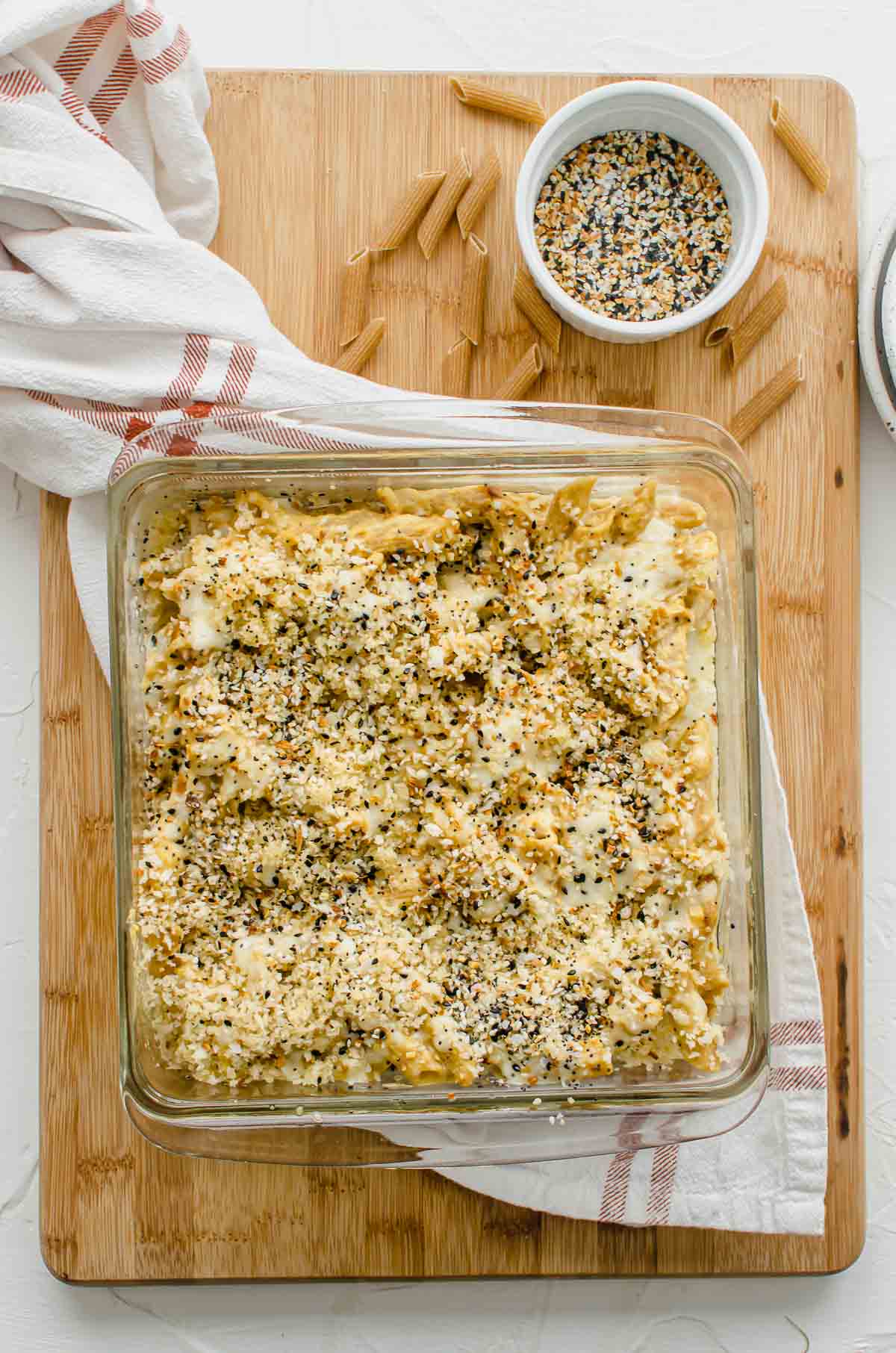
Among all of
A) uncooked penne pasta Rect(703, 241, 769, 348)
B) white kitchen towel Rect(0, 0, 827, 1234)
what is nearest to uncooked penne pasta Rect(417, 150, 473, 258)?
white kitchen towel Rect(0, 0, 827, 1234)

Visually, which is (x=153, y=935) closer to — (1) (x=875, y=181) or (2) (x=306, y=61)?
(2) (x=306, y=61)

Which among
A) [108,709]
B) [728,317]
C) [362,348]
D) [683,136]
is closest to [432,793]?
[108,709]

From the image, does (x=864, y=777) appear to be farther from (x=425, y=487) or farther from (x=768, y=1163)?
(x=425, y=487)

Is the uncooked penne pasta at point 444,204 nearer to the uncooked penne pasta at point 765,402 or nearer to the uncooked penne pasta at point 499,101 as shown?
the uncooked penne pasta at point 499,101

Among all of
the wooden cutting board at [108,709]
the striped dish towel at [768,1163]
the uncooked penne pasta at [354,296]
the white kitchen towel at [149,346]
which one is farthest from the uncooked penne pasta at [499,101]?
the striped dish towel at [768,1163]

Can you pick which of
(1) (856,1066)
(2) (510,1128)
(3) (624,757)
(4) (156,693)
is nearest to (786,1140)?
(1) (856,1066)

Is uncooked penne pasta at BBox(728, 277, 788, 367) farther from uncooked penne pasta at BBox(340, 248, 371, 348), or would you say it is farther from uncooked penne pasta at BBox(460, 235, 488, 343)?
uncooked penne pasta at BBox(340, 248, 371, 348)
